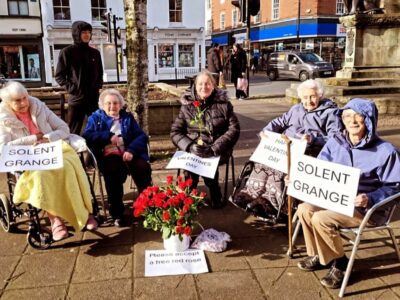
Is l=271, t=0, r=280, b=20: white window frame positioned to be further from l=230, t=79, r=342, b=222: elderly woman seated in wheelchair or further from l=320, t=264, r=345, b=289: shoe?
l=320, t=264, r=345, b=289: shoe

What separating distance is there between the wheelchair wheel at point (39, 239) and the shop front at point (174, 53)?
24464 mm

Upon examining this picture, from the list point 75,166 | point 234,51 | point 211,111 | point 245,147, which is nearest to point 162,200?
point 75,166

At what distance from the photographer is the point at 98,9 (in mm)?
26812

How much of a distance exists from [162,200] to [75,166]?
3.18 feet

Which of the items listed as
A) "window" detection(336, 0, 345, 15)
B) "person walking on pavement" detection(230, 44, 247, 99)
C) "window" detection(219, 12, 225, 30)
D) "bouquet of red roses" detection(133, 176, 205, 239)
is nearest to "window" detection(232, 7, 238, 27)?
"window" detection(219, 12, 225, 30)

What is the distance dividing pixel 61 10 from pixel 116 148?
977 inches

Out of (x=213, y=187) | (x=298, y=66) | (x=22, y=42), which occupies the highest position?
(x=22, y=42)

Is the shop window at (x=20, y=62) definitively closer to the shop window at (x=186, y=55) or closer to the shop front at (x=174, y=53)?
the shop front at (x=174, y=53)

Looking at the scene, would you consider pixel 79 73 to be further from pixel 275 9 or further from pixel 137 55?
pixel 275 9

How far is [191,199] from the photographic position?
351 centimetres

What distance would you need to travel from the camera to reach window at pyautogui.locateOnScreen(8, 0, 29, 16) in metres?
25.2

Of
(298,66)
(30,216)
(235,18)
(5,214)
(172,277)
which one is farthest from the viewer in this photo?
(235,18)

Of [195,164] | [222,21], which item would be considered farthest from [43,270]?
[222,21]

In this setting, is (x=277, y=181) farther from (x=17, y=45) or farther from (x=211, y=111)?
(x=17, y=45)
